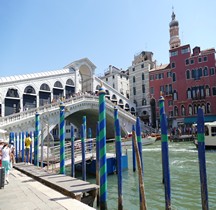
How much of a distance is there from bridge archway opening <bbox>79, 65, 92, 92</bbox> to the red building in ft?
30.5

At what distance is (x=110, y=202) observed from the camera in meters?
6.48

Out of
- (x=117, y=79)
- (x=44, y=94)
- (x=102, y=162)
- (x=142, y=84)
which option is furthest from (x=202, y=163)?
(x=117, y=79)

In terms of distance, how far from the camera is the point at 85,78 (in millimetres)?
33312

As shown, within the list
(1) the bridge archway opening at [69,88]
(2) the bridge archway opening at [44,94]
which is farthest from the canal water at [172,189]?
(1) the bridge archway opening at [69,88]

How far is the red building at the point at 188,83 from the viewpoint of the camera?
93.7 feet

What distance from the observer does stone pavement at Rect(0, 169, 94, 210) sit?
400 centimetres

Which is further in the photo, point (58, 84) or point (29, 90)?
point (58, 84)

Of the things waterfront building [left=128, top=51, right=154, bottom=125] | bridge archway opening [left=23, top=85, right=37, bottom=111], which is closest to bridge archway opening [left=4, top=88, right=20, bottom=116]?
bridge archway opening [left=23, top=85, right=37, bottom=111]

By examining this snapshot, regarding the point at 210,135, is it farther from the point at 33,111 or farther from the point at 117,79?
the point at 117,79

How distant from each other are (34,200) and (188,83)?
1117 inches

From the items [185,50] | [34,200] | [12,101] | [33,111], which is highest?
[185,50]

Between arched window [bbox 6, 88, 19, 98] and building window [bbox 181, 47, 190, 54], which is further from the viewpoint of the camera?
building window [bbox 181, 47, 190, 54]

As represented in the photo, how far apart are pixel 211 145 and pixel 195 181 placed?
9592 mm

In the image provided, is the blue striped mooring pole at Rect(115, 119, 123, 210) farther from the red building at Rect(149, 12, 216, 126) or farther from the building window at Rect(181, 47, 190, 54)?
the building window at Rect(181, 47, 190, 54)
